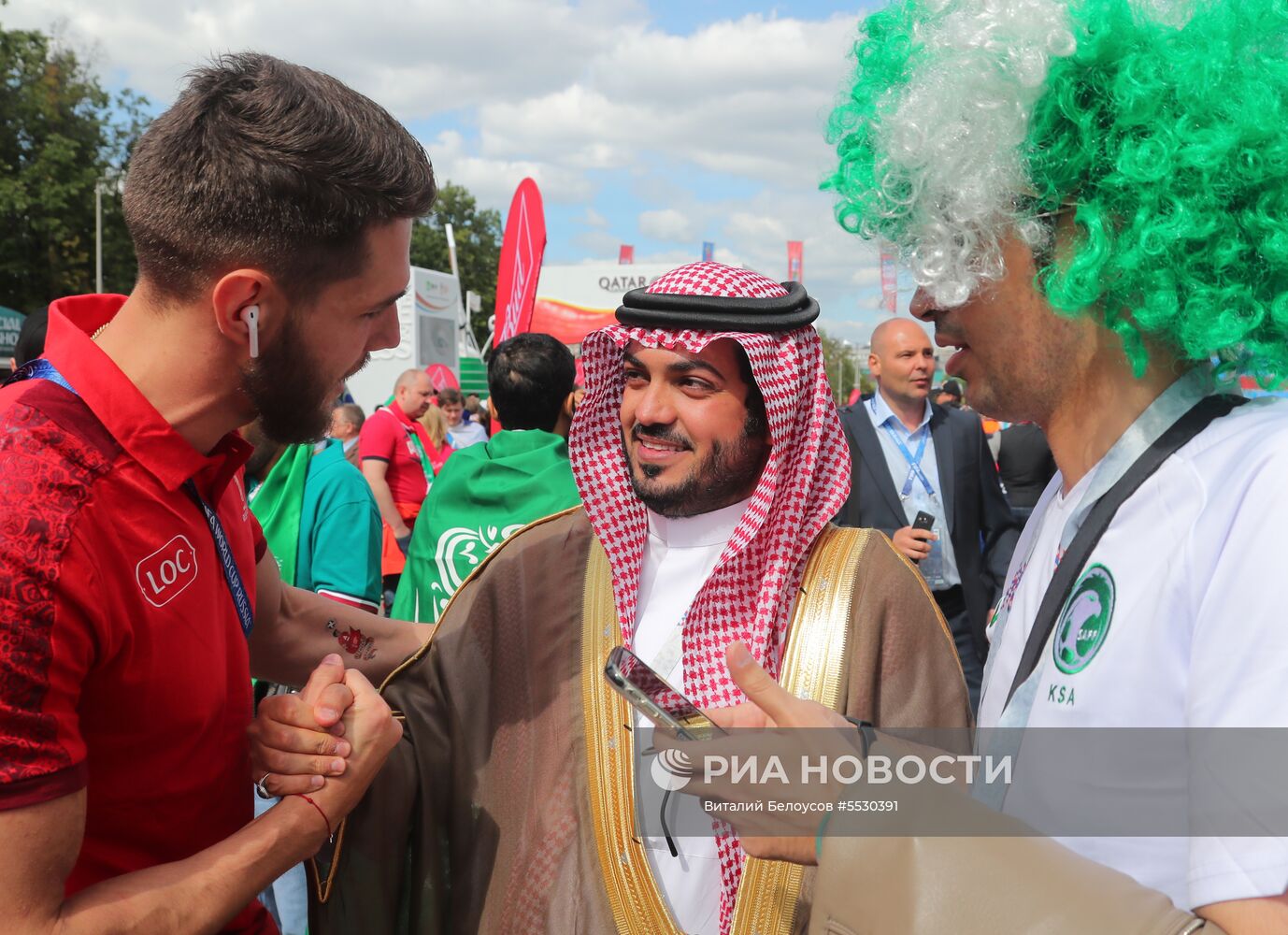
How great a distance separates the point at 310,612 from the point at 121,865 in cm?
80

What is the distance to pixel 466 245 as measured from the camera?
60.8 m

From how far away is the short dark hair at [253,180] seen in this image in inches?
62.0

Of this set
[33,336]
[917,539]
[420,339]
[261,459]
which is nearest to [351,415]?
[261,459]

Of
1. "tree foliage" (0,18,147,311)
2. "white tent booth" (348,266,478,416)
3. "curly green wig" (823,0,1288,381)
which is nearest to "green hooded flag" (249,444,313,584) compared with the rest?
"curly green wig" (823,0,1288,381)

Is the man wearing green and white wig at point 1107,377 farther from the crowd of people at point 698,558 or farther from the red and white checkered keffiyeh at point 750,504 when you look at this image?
the red and white checkered keffiyeh at point 750,504

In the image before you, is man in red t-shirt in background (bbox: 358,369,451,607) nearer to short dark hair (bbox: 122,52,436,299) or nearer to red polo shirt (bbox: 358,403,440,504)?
red polo shirt (bbox: 358,403,440,504)

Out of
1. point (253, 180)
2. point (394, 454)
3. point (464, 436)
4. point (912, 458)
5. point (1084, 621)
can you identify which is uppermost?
point (464, 436)

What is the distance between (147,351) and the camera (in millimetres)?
1595

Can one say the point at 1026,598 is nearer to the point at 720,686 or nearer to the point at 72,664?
the point at 720,686

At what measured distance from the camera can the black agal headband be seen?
2414 millimetres

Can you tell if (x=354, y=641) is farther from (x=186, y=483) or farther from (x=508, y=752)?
(x=186, y=483)

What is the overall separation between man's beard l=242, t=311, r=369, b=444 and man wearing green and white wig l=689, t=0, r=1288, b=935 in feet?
2.81

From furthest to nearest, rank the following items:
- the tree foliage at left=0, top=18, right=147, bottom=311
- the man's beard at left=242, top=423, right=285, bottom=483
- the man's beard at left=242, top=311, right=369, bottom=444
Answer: the tree foliage at left=0, top=18, right=147, bottom=311
the man's beard at left=242, top=423, right=285, bottom=483
the man's beard at left=242, top=311, right=369, bottom=444

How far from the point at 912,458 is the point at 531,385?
215 cm
